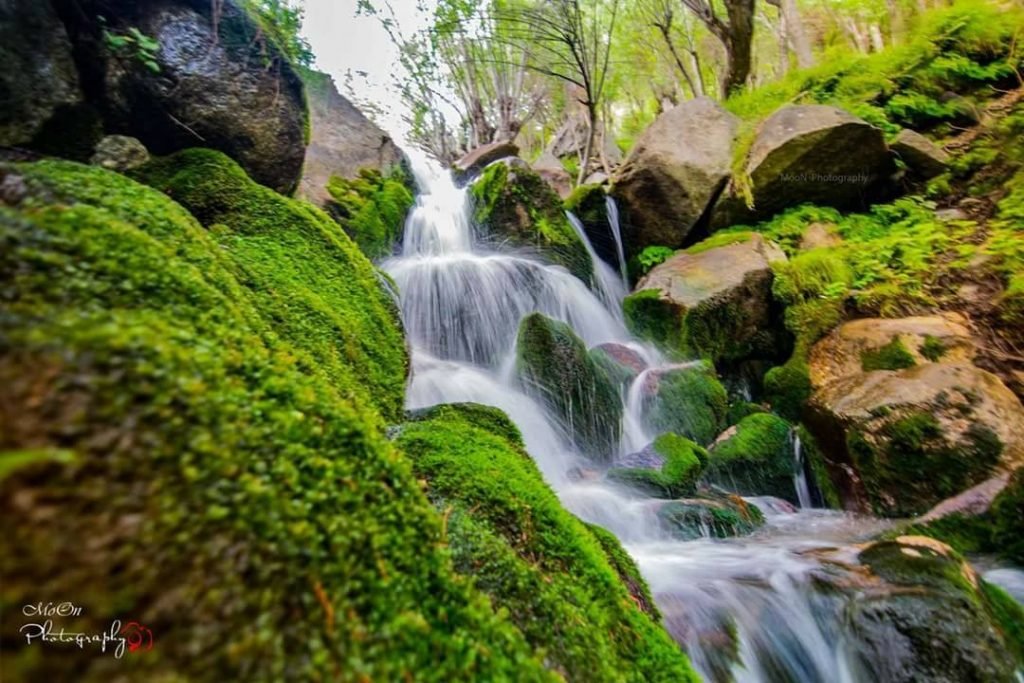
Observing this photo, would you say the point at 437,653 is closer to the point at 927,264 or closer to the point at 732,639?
the point at 732,639

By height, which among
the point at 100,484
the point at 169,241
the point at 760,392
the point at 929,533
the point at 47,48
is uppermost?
the point at 47,48

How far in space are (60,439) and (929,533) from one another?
15.5 ft

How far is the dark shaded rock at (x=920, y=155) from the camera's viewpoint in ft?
24.8

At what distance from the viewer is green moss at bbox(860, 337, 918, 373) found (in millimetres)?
→ 4891

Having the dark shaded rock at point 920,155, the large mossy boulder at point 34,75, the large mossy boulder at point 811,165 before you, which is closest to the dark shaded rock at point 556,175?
the large mossy boulder at point 811,165

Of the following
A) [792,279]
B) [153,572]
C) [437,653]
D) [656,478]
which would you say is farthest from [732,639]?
[792,279]

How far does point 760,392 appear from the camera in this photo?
6.68 m

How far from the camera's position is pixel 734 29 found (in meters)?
9.98

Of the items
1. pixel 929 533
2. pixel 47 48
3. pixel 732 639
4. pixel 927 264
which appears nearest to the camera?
pixel 732 639

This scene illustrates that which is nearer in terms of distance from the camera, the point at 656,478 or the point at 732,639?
the point at 732,639

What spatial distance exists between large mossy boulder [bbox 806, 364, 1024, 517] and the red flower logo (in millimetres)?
5269

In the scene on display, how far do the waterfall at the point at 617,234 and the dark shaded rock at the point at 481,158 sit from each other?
6510 millimetres

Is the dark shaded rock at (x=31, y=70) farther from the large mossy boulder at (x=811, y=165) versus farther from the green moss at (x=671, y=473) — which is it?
the large mossy boulder at (x=811, y=165)

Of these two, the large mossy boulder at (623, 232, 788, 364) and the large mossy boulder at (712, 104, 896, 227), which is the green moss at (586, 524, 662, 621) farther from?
the large mossy boulder at (712, 104, 896, 227)
